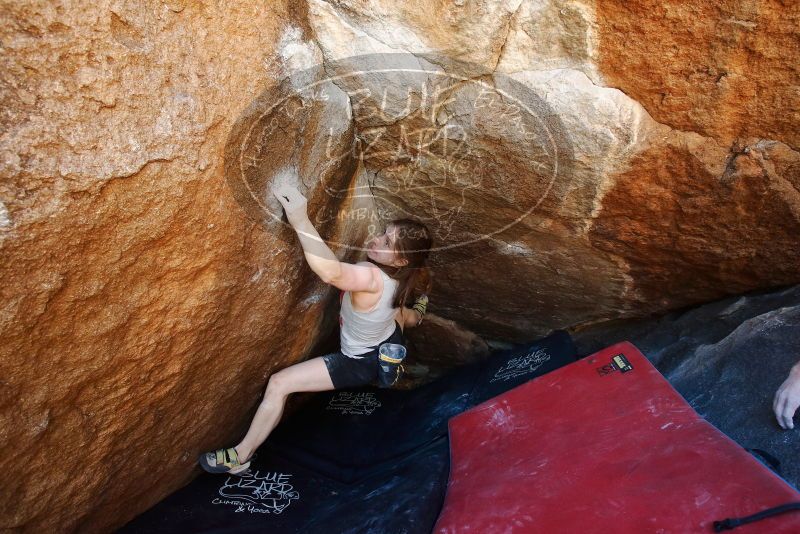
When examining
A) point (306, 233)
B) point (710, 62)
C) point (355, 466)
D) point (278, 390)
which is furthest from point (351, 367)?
point (710, 62)

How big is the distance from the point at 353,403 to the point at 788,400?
1832mm

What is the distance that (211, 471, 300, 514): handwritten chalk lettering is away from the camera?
2.39 metres

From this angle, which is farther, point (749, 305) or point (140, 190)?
point (749, 305)

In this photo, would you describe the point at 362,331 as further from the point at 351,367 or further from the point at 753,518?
the point at 753,518

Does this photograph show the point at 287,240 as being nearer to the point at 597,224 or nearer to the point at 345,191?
the point at 345,191

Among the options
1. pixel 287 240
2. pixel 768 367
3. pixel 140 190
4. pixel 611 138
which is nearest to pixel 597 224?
pixel 611 138

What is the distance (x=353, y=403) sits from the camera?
123 inches

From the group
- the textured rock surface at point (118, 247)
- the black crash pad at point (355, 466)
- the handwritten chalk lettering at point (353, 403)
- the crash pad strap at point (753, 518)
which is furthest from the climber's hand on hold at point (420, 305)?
the crash pad strap at point (753, 518)

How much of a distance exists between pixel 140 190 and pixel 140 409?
762 mm

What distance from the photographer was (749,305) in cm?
255

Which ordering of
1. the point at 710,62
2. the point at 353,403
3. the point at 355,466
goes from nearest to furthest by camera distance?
the point at 710,62, the point at 355,466, the point at 353,403

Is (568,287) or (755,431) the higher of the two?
(568,287)

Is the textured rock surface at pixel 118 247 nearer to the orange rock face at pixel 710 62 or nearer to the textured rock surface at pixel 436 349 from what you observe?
the orange rock face at pixel 710 62

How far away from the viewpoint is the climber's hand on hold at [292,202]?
197 cm
